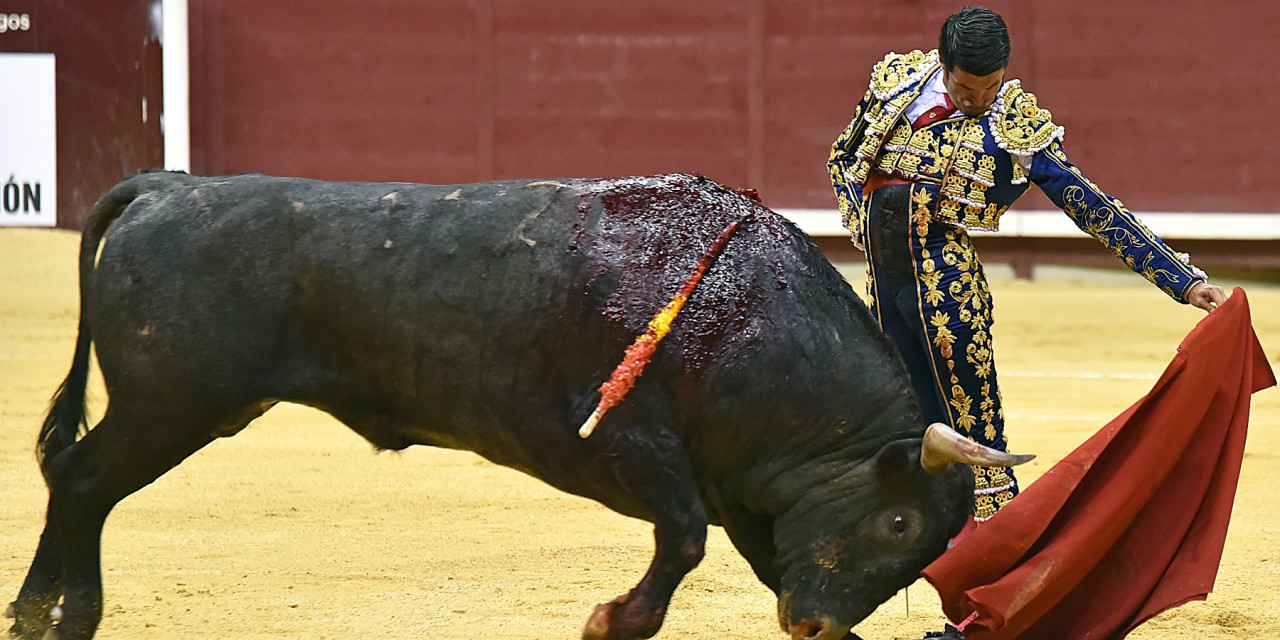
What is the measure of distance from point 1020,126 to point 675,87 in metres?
6.57

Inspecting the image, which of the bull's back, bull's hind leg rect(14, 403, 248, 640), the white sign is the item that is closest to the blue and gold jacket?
the bull's back

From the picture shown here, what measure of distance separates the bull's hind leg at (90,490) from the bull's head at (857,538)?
1.03m

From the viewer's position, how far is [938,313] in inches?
114

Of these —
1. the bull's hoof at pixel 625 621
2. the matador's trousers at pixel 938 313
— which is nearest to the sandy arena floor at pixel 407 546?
the matador's trousers at pixel 938 313

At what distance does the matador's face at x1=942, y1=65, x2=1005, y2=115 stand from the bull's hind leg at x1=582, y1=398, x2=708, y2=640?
31.3 inches

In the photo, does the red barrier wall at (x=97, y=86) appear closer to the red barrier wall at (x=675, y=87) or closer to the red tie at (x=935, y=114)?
the red barrier wall at (x=675, y=87)

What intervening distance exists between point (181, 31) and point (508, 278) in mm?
7113

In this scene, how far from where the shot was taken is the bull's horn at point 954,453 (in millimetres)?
2447

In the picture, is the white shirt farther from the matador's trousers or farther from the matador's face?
the matador's trousers

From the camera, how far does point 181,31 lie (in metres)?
9.20

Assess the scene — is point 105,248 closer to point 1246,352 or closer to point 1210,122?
Result: point 1246,352

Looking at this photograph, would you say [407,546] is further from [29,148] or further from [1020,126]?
[29,148]

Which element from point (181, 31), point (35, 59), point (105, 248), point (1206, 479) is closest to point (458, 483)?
point (105, 248)

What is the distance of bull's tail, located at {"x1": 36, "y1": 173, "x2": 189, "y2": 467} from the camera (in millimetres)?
2873
